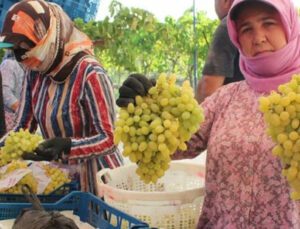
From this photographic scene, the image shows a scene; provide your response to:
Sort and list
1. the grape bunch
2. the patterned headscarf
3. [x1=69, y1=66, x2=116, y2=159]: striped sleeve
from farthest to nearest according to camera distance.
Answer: the patterned headscarf → [x1=69, y1=66, x2=116, y2=159]: striped sleeve → the grape bunch

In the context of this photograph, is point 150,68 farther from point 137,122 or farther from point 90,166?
point 137,122

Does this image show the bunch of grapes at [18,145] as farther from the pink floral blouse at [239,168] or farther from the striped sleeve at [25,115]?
the pink floral blouse at [239,168]

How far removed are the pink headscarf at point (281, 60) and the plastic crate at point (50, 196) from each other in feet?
2.58

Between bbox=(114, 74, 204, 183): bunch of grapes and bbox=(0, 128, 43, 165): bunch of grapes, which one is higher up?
bbox=(114, 74, 204, 183): bunch of grapes

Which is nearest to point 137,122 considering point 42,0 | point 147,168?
point 147,168

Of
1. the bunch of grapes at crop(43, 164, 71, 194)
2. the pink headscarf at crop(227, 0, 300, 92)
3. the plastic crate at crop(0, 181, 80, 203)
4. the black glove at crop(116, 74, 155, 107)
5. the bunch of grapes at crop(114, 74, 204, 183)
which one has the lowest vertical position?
the plastic crate at crop(0, 181, 80, 203)

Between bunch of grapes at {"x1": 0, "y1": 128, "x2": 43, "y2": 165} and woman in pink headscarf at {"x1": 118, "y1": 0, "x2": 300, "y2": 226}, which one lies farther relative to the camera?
bunch of grapes at {"x1": 0, "y1": 128, "x2": 43, "y2": 165}

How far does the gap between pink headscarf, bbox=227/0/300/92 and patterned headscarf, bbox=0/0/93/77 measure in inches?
32.4

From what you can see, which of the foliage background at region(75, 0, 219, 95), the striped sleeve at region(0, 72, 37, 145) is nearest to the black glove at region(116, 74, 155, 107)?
the striped sleeve at region(0, 72, 37, 145)

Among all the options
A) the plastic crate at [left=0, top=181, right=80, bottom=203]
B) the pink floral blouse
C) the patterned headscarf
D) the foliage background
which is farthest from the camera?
the foliage background

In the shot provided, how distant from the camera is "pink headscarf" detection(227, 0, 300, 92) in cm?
138

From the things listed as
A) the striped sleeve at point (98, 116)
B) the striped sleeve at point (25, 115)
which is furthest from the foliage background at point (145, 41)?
the striped sleeve at point (98, 116)

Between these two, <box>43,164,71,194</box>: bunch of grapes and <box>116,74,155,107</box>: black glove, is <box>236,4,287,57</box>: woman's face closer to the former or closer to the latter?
<box>116,74,155,107</box>: black glove

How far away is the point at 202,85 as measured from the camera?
2.64m
